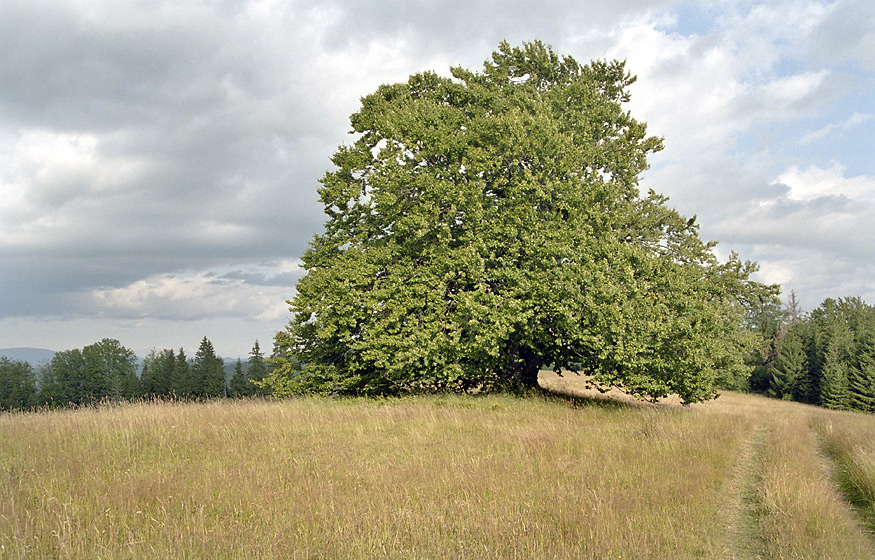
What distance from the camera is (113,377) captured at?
302 ft

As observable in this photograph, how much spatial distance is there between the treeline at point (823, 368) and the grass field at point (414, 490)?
1824 inches

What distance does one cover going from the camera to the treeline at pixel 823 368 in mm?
53812

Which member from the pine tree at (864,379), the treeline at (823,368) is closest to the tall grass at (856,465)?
the treeline at (823,368)

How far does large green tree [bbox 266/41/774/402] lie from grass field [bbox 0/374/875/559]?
446cm

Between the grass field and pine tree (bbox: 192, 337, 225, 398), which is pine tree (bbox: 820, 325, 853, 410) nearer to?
the grass field

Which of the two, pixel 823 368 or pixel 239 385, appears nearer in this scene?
pixel 823 368

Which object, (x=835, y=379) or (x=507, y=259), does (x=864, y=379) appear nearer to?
(x=835, y=379)

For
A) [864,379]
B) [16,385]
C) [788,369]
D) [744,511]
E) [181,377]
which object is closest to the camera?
[744,511]

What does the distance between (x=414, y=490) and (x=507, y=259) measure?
12.4 m

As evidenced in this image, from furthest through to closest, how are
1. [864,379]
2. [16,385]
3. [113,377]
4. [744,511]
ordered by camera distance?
[113,377], [16,385], [864,379], [744,511]

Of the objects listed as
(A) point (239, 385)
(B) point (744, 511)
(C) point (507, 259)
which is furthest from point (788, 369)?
(A) point (239, 385)

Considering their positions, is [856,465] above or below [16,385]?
above

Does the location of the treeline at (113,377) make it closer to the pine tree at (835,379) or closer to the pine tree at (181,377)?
the pine tree at (181,377)

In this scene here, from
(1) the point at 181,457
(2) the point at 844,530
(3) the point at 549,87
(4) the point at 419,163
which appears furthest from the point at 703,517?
(3) the point at 549,87
